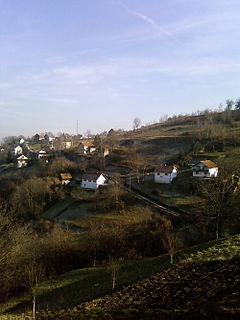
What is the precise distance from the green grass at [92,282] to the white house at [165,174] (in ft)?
88.6

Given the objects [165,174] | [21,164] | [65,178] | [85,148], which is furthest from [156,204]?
[21,164]

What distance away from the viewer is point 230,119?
8825 cm

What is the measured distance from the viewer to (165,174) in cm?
4562

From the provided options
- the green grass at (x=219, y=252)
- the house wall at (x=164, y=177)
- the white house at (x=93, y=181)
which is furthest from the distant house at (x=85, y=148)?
the green grass at (x=219, y=252)

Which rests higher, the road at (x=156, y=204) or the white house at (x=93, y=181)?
the white house at (x=93, y=181)

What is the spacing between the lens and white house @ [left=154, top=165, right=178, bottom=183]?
45.4 meters

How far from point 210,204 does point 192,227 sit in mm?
3774

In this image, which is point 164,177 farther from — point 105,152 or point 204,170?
point 105,152

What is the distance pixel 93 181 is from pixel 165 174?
13512 mm

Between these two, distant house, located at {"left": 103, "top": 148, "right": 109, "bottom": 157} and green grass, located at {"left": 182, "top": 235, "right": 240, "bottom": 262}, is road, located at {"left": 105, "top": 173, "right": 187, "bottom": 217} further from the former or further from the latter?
distant house, located at {"left": 103, "top": 148, "right": 109, "bottom": 157}

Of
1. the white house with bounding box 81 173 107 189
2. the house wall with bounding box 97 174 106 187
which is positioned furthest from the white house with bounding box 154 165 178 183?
the white house with bounding box 81 173 107 189

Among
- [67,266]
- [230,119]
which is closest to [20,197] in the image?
[67,266]

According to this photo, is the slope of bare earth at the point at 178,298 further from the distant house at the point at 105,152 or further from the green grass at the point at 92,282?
the distant house at the point at 105,152

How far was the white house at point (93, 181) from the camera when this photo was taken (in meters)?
47.8
